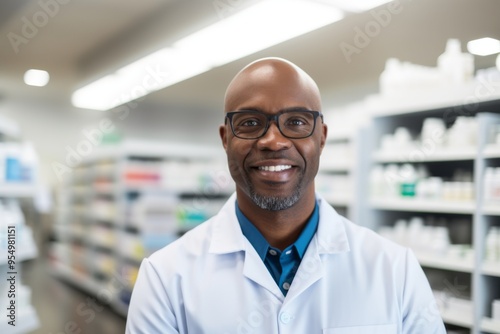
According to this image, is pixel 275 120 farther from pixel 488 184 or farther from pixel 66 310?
pixel 66 310

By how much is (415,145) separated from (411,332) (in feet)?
7.18

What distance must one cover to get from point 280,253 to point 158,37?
11.0 ft

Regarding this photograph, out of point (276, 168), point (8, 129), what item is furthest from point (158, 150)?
point (276, 168)

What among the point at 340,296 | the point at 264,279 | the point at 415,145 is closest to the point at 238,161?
the point at 264,279

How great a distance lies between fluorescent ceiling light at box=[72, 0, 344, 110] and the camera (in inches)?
136

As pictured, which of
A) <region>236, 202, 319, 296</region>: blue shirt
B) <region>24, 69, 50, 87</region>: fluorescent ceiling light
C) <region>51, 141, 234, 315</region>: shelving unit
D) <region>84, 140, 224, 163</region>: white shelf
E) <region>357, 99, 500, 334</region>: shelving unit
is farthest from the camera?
<region>84, 140, 224, 163</region>: white shelf

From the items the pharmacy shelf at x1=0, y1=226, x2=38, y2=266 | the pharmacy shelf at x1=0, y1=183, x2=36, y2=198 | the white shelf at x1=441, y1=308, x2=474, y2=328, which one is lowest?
the white shelf at x1=441, y1=308, x2=474, y2=328

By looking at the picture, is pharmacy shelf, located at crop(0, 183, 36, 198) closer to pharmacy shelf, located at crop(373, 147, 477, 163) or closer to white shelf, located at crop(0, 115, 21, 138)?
white shelf, located at crop(0, 115, 21, 138)

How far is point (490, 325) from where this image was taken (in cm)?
266

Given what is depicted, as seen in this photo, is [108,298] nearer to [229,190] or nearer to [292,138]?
[229,190]

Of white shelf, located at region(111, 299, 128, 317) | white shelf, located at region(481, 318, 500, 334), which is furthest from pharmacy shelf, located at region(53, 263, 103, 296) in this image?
white shelf, located at region(481, 318, 500, 334)

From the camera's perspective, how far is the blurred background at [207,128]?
2.78 meters

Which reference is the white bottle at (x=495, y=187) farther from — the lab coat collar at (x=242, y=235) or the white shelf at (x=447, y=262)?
the lab coat collar at (x=242, y=235)

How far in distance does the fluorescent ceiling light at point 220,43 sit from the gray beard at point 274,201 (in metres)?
2.29
